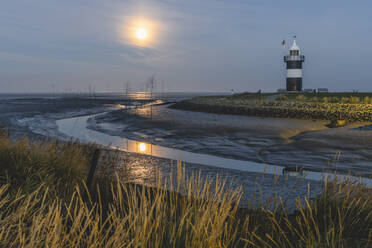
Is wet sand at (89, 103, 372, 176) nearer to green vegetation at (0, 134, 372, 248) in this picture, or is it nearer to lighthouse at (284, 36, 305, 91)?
green vegetation at (0, 134, 372, 248)

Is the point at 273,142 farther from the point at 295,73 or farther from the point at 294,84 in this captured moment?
the point at 295,73

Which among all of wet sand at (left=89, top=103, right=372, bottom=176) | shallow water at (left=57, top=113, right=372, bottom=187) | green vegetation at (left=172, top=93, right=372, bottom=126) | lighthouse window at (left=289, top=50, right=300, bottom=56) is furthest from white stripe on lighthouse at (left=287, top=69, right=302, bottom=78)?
shallow water at (left=57, top=113, right=372, bottom=187)

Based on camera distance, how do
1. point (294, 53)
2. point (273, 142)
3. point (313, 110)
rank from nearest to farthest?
point (273, 142), point (313, 110), point (294, 53)

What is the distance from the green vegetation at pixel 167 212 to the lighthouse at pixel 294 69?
43760mm

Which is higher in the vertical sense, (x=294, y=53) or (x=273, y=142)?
(x=294, y=53)

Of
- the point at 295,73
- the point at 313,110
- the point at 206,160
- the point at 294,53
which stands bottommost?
the point at 206,160

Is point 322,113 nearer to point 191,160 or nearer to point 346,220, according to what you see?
point 191,160

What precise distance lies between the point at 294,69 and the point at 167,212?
155 feet

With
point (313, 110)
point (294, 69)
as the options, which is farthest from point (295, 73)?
point (313, 110)

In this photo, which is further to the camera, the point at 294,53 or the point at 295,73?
the point at 294,53

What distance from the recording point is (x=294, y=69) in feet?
154

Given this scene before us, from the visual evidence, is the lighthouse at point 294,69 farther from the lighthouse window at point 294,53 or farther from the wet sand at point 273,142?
the wet sand at point 273,142

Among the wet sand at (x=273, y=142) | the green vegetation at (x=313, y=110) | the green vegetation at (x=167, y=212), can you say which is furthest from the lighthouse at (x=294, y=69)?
the green vegetation at (x=167, y=212)

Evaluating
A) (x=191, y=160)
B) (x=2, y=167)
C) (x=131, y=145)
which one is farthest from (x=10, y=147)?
(x=131, y=145)
